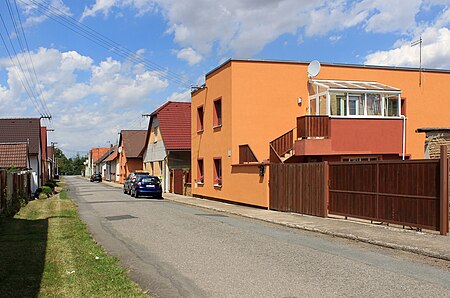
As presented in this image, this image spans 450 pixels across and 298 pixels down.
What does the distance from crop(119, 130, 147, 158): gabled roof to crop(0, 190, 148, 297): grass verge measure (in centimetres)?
4654

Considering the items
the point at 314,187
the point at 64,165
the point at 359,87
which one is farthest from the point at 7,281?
the point at 64,165

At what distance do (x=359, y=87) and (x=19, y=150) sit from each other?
24299 millimetres

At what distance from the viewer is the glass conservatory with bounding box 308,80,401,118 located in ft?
76.7

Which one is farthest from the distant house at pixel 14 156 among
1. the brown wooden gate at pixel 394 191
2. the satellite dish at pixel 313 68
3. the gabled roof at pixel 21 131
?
the brown wooden gate at pixel 394 191

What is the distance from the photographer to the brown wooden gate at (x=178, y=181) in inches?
1378

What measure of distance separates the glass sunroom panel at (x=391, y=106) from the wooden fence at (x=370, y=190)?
326 inches

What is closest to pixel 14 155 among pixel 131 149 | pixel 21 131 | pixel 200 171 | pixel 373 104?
pixel 21 131

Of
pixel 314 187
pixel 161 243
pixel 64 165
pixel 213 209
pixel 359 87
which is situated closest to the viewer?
pixel 161 243

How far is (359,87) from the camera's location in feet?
78.3

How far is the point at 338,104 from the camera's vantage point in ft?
77.2

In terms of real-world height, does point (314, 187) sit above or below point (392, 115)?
below

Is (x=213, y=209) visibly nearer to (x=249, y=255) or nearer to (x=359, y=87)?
(x=359, y=87)

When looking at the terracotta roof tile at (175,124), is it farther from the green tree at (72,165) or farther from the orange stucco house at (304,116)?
the green tree at (72,165)

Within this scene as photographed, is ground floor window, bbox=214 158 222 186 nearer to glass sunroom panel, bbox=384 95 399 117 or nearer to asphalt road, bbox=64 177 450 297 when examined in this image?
glass sunroom panel, bbox=384 95 399 117
